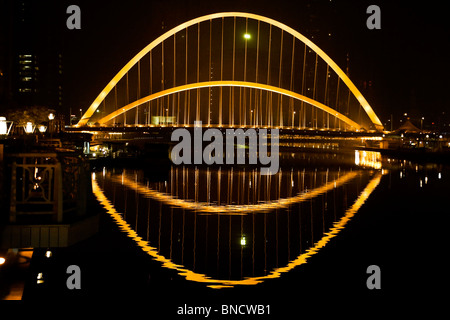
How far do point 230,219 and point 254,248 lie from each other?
3.95 meters

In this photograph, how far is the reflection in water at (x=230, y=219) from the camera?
36.7 ft

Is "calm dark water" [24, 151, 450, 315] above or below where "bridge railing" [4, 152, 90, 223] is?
below

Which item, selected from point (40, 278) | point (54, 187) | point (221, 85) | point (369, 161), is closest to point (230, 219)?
point (40, 278)

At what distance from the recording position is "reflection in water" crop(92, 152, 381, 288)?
36.7ft

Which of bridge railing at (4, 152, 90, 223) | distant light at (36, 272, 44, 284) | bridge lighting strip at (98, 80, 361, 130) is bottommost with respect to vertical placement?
distant light at (36, 272, 44, 284)

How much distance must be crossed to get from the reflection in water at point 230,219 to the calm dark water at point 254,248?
0.10 ft

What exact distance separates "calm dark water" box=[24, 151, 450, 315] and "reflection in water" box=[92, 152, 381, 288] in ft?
0.10

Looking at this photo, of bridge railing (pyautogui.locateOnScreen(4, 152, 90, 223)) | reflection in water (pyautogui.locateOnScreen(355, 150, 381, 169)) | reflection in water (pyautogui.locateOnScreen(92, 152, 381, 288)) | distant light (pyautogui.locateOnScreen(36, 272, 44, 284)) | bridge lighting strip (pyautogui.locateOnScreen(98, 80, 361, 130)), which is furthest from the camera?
bridge lighting strip (pyautogui.locateOnScreen(98, 80, 361, 130))

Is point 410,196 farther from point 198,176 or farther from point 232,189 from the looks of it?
point 198,176

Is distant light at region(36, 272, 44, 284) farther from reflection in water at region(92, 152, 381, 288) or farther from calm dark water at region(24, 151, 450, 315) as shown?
reflection in water at region(92, 152, 381, 288)

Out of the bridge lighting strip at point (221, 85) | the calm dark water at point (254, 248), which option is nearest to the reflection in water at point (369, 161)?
the bridge lighting strip at point (221, 85)

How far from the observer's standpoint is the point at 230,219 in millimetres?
16406

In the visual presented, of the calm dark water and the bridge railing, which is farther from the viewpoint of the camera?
the calm dark water

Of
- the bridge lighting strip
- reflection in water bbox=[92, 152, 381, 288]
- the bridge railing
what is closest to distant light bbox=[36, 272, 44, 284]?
the bridge railing
